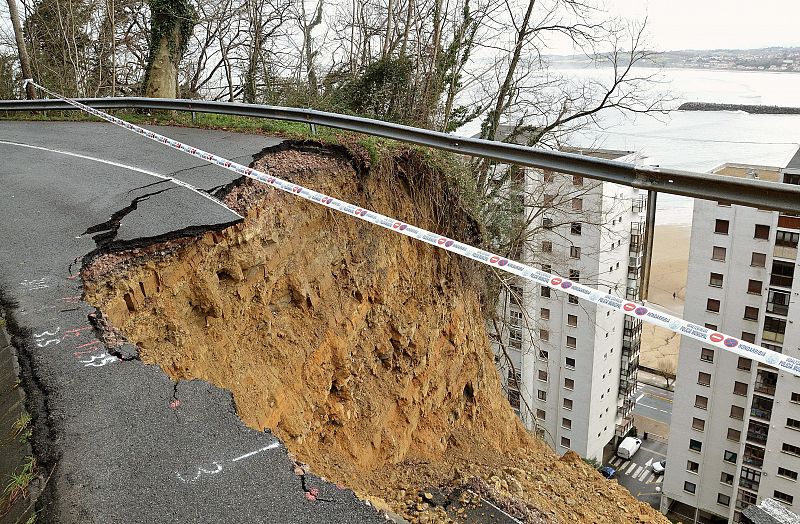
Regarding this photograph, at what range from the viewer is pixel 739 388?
2191cm

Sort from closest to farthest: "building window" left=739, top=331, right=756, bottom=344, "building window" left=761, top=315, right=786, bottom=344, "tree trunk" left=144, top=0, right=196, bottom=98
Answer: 1. "tree trunk" left=144, top=0, right=196, bottom=98
2. "building window" left=761, top=315, right=786, bottom=344
3. "building window" left=739, top=331, right=756, bottom=344

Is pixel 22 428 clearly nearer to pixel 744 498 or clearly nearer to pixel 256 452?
pixel 256 452

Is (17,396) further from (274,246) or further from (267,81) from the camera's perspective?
(267,81)

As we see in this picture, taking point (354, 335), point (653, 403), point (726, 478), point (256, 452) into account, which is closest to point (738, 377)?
point (726, 478)

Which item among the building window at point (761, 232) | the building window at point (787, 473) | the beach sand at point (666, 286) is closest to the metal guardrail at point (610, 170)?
the building window at point (761, 232)

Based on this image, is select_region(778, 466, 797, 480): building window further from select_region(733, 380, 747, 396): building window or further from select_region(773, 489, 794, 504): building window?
select_region(733, 380, 747, 396): building window

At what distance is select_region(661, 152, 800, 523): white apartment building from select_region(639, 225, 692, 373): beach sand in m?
6.24

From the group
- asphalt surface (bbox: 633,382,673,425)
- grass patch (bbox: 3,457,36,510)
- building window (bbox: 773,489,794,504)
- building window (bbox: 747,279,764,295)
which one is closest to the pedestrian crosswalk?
asphalt surface (bbox: 633,382,673,425)

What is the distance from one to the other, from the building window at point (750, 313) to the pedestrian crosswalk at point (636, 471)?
10667 millimetres

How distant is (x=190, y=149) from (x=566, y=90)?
12.3m

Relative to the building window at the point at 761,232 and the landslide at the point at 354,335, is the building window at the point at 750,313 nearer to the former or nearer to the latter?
the building window at the point at 761,232

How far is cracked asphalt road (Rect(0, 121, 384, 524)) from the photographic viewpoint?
2848 mm

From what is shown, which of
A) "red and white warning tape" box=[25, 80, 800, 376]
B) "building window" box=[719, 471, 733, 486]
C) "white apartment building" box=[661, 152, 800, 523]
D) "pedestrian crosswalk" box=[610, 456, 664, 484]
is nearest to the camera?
"red and white warning tape" box=[25, 80, 800, 376]

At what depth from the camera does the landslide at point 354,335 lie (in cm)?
548
